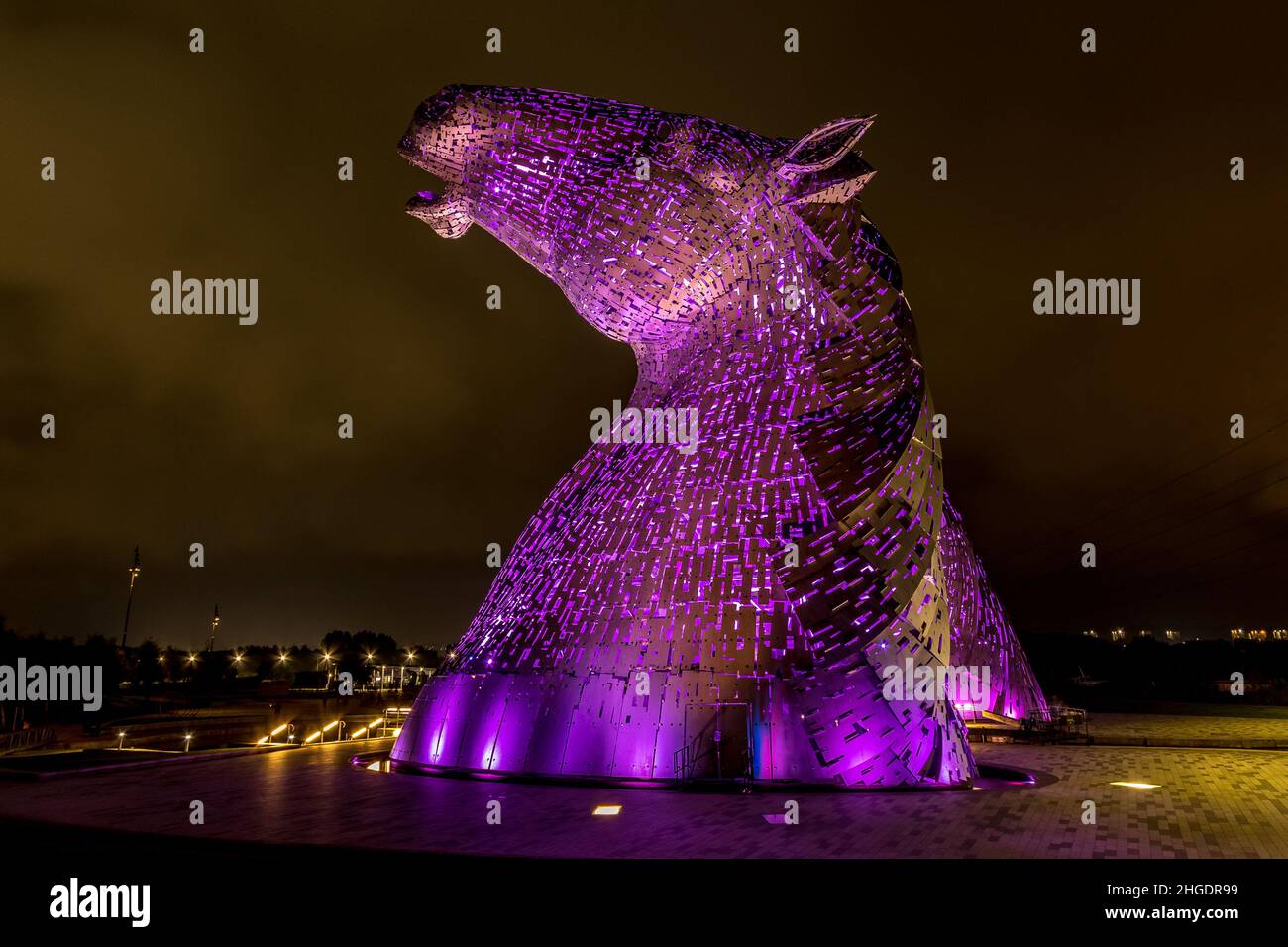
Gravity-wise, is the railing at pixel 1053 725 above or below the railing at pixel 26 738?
below

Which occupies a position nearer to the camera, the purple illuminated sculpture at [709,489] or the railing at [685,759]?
the railing at [685,759]

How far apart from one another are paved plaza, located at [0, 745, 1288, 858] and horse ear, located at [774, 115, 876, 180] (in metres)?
7.83

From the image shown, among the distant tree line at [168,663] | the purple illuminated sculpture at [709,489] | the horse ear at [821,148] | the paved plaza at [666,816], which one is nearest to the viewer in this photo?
the paved plaza at [666,816]

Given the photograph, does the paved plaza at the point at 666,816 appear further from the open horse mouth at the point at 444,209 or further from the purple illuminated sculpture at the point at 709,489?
the open horse mouth at the point at 444,209

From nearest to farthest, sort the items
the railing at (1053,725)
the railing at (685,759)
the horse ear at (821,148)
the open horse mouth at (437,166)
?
the railing at (685,759)
the horse ear at (821,148)
the open horse mouth at (437,166)
the railing at (1053,725)

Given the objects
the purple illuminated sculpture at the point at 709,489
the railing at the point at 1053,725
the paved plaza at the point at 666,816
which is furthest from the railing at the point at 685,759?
the railing at the point at 1053,725

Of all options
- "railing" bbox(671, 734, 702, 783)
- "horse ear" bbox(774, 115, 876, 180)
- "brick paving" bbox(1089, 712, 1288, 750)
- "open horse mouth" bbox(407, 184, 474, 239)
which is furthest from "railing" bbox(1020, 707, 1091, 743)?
"open horse mouth" bbox(407, 184, 474, 239)

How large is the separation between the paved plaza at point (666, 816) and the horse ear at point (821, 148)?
783cm

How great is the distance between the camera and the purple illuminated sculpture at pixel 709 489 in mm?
10523

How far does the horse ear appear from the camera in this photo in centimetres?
1169
